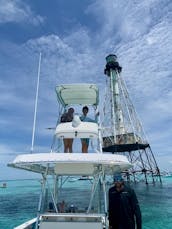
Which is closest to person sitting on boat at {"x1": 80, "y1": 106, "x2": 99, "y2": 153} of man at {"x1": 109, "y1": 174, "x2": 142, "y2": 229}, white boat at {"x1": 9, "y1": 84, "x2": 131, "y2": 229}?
white boat at {"x1": 9, "y1": 84, "x2": 131, "y2": 229}

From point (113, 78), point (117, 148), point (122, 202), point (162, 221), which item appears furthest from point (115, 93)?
point (122, 202)

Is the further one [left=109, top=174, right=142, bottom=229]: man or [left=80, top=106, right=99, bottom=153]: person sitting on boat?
[left=80, top=106, right=99, bottom=153]: person sitting on boat

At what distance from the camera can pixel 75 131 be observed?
6684mm

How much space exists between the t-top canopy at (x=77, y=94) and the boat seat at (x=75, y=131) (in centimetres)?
160

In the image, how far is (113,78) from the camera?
178 ft

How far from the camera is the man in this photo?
17.7 feet

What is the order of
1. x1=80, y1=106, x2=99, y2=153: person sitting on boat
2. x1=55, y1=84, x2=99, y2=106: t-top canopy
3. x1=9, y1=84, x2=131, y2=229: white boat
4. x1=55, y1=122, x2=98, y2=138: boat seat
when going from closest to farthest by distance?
x1=9, y1=84, x2=131, y2=229: white boat < x1=55, y1=122, x2=98, y2=138: boat seat < x1=80, y1=106, x2=99, y2=153: person sitting on boat < x1=55, y1=84, x2=99, y2=106: t-top canopy

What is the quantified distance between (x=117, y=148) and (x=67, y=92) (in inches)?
1464

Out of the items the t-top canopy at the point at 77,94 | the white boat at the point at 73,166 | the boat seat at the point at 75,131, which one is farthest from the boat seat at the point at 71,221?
the t-top canopy at the point at 77,94

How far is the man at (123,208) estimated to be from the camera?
17.7ft

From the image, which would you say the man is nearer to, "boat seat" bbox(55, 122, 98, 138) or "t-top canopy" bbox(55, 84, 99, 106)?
"boat seat" bbox(55, 122, 98, 138)

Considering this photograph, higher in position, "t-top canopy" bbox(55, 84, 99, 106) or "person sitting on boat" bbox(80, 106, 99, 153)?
"t-top canopy" bbox(55, 84, 99, 106)

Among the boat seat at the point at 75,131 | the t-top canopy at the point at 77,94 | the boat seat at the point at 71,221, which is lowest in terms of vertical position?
the boat seat at the point at 71,221

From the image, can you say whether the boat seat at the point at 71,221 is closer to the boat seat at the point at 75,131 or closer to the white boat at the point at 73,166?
the white boat at the point at 73,166
